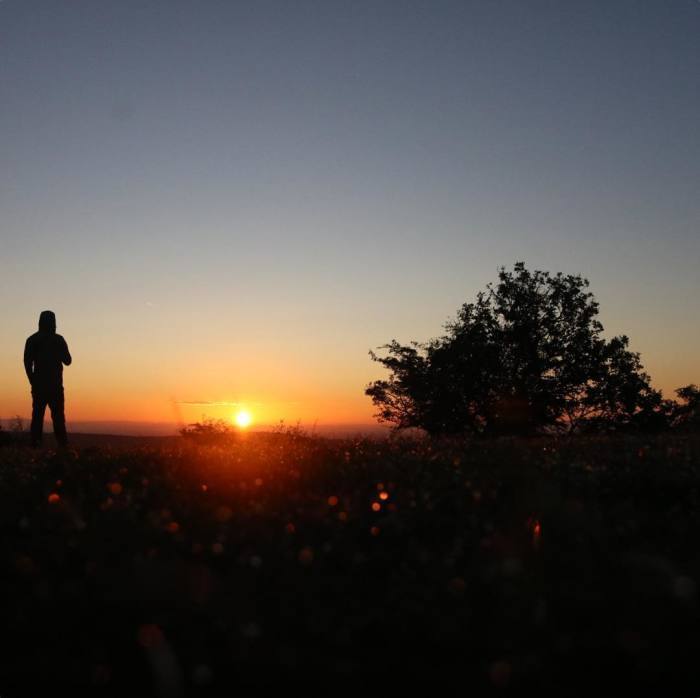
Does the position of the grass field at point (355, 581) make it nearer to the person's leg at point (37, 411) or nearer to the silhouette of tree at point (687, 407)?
the person's leg at point (37, 411)

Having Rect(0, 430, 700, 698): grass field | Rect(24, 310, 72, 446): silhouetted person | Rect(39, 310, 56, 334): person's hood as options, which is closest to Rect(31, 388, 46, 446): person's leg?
Result: Rect(24, 310, 72, 446): silhouetted person

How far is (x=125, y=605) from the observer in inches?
214

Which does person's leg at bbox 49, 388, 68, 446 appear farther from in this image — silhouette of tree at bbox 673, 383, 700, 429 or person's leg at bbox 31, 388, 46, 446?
silhouette of tree at bbox 673, 383, 700, 429

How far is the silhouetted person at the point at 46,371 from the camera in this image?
18.3m

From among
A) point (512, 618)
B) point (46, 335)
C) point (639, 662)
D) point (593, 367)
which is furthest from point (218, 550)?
point (593, 367)

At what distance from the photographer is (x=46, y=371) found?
18.4 metres

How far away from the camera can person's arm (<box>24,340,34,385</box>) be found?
1827 centimetres

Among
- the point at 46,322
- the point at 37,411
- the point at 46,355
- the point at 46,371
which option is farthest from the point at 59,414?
the point at 46,322

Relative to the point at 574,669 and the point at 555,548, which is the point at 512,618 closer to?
the point at 574,669

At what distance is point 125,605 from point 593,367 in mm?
32867

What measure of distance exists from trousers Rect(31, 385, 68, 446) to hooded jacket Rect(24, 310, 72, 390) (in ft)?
0.40

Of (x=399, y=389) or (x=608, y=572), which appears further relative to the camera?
(x=399, y=389)

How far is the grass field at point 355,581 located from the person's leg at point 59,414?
33.0ft

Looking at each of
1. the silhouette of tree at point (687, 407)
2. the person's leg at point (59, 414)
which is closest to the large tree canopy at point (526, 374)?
the silhouette of tree at point (687, 407)
